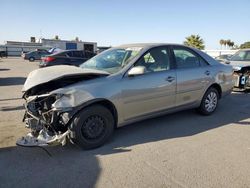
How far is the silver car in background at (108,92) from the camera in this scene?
13.5 ft

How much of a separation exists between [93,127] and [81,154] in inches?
18.3

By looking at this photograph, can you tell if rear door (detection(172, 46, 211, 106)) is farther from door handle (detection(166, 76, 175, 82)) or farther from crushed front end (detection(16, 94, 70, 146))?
crushed front end (detection(16, 94, 70, 146))

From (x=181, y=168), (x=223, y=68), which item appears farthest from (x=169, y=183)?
(x=223, y=68)

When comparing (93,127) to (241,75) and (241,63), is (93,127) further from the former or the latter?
(241,63)

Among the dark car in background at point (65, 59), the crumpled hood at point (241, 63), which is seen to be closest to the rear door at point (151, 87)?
the crumpled hood at point (241, 63)

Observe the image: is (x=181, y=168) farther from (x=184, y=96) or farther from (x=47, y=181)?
(x=184, y=96)

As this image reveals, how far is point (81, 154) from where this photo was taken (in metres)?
4.20

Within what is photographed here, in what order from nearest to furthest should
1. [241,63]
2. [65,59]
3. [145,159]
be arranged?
[145,159] → [241,63] → [65,59]

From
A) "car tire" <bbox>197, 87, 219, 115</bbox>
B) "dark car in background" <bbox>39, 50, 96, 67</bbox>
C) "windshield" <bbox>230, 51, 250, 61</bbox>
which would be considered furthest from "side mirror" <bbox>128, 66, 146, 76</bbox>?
"dark car in background" <bbox>39, 50, 96, 67</bbox>

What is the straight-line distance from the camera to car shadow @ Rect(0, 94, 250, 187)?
11.3 feet

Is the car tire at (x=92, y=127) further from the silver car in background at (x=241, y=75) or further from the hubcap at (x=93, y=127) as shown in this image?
the silver car in background at (x=241, y=75)

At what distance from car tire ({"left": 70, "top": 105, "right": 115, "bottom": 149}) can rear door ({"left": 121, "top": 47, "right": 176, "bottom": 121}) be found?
15.1 inches

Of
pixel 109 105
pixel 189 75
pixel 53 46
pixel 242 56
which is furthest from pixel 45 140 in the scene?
pixel 53 46

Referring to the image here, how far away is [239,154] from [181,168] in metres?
1.14
